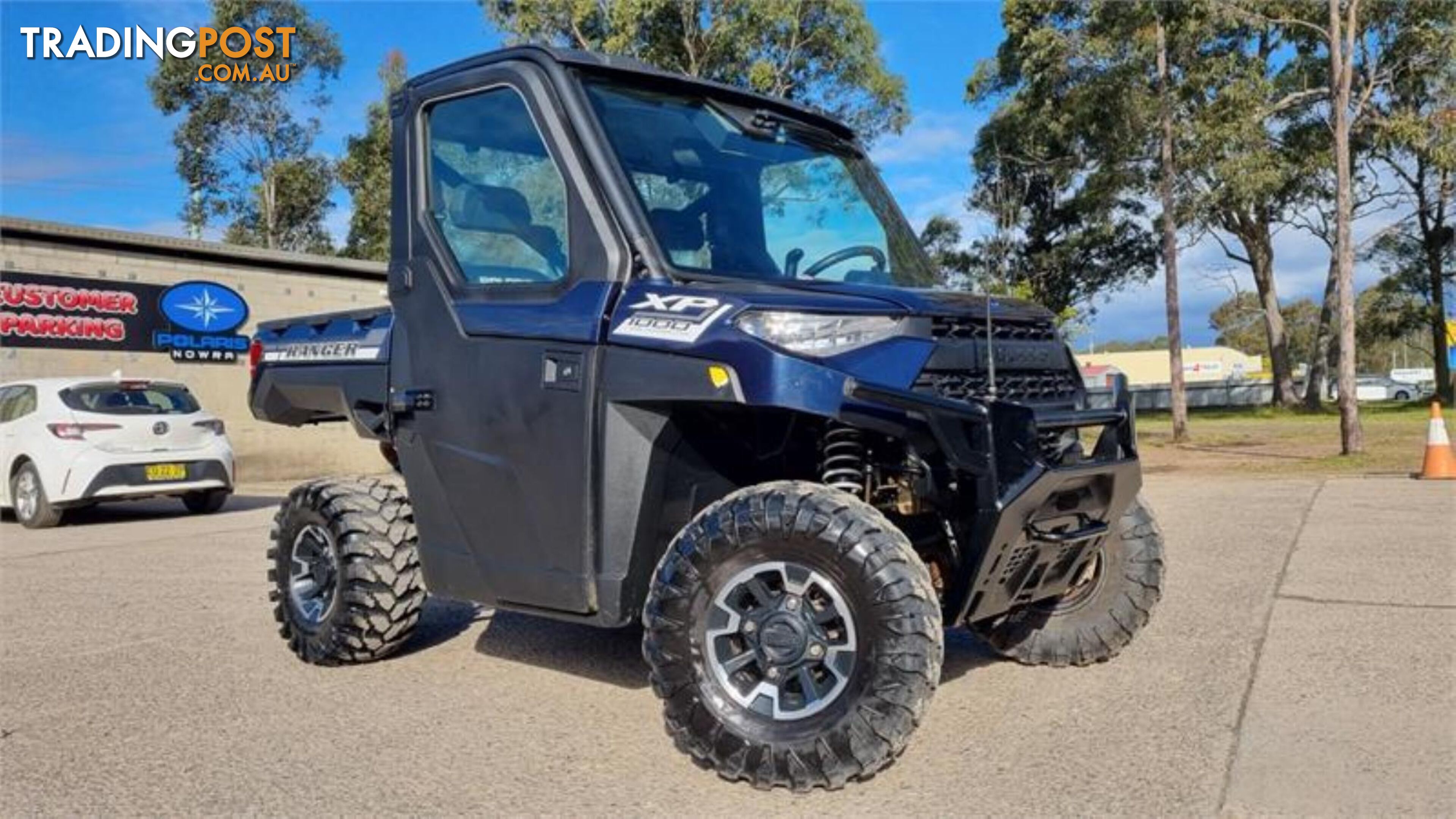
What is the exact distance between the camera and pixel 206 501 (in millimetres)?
13680

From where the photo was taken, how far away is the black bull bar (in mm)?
3496

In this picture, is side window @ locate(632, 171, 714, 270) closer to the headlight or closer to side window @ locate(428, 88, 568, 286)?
side window @ locate(428, 88, 568, 286)

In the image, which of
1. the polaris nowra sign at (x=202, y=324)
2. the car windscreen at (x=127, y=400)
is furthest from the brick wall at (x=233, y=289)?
the car windscreen at (x=127, y=400)

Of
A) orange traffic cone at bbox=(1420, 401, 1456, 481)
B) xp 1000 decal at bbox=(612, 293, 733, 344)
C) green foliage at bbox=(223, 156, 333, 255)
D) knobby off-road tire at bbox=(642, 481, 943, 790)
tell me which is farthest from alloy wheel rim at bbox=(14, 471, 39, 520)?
green foliage at bbox=(223, 156, 333, 255)

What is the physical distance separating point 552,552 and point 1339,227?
17478mm

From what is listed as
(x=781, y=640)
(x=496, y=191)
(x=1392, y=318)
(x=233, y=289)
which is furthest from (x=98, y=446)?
(x=1392, y=318)

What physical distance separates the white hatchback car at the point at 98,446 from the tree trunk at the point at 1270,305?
33.3 meters

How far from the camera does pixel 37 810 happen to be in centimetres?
349

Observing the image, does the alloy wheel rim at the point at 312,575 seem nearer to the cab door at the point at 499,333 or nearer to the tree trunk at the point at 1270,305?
the cab door at the point at 499,333

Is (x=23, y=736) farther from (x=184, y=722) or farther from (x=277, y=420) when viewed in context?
(x=277, y=420)

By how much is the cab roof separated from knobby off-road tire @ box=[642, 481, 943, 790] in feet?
5.61

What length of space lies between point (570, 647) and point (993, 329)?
2669 millimetres

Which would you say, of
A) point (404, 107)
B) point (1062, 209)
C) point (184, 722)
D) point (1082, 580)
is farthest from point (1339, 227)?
point (1062, 209)

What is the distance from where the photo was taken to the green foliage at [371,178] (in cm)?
3512
